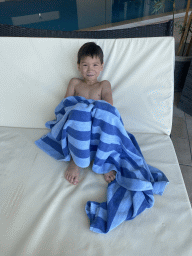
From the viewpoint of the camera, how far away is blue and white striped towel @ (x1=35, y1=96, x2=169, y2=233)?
804 millimetres

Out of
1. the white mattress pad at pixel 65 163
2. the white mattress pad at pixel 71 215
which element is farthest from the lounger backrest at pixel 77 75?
the white mattress pad at pixel 71 215

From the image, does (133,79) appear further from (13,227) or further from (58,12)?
(58,12)

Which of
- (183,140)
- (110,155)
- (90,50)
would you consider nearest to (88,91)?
(90,50)

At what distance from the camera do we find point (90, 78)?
116 cm

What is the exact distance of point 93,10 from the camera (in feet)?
15.3

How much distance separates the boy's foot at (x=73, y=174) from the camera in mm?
931

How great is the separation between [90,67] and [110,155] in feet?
1.67

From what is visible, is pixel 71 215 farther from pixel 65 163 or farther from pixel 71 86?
pixel 71 86

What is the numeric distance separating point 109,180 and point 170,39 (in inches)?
33.0

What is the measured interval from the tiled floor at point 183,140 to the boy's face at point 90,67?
33.9 inches

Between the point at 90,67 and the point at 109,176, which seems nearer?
the point at 109,176

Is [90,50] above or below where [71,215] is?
above

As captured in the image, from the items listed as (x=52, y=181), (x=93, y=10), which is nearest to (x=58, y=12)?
(x=93, y=10)

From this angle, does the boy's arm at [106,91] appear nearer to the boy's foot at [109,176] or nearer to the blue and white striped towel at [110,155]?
the blue and white striped towel at [110,155]
